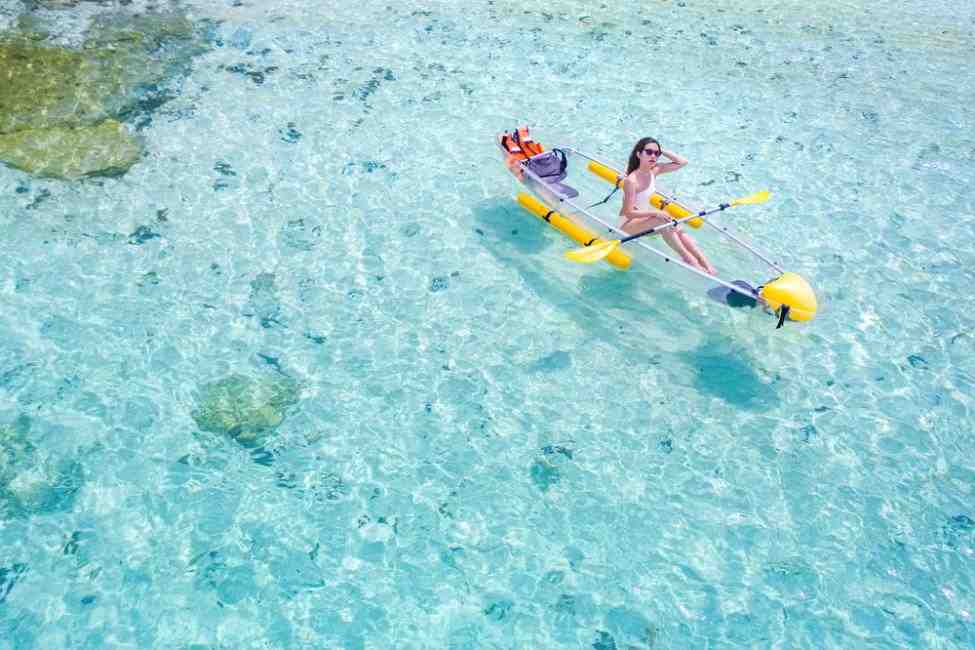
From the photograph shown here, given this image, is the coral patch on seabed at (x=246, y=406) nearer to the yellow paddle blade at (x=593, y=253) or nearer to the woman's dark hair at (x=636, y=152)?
the yellow paddle blade at (x=593, y=253)

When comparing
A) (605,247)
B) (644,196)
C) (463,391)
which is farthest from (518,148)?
(463,391)

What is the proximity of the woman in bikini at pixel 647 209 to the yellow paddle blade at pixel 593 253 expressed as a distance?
651mm

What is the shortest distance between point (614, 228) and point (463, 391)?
9.40ft

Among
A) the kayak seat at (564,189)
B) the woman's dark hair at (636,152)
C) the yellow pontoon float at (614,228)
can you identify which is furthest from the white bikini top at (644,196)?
the kayak seat at (564,189)

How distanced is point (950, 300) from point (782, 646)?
18.7ft

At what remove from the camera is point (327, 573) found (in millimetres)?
6359

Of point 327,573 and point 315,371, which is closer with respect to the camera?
point 327,573

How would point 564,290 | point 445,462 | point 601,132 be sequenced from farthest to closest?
1. point 601,132
2. point 564,290
3. point 445,462

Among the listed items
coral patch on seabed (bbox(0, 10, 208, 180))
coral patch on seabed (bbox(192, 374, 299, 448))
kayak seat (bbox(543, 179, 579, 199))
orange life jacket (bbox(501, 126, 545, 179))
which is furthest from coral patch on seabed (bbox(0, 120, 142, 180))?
kayak seat (bbox(543, 179, 579, 199))

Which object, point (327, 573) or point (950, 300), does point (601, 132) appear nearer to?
point (950, 300)

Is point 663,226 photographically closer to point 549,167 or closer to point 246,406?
point 549,167

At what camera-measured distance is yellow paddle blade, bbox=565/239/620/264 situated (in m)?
8.09

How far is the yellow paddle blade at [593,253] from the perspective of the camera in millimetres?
8086

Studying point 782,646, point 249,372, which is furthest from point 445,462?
point 782,646
